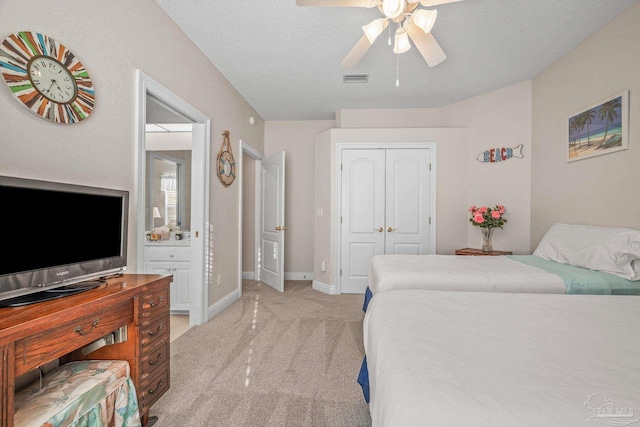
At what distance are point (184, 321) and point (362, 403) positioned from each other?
83.7 inches

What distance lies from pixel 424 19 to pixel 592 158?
2.05 metres

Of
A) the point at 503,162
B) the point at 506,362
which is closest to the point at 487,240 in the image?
the point at 503,162

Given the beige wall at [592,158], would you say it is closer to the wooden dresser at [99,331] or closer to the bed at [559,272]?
the bed at [559,272]

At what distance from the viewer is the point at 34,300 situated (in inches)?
45.8

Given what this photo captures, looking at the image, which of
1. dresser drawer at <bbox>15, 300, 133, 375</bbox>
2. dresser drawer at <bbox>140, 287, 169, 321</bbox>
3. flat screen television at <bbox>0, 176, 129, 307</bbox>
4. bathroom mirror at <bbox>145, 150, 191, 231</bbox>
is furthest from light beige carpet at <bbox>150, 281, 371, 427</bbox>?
bathroom mirror at <bbox>145, 150, 191, 231</bbox>

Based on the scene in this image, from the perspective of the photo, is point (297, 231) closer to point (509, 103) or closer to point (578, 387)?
point (509, 103)

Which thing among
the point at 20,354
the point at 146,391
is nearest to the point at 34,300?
the point at 20,354

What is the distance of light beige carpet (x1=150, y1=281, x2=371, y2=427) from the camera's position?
1.69 m

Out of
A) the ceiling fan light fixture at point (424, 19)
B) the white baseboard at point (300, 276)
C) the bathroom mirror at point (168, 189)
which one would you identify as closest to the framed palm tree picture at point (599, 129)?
the ceiling fan light fixture at point (424, 19)

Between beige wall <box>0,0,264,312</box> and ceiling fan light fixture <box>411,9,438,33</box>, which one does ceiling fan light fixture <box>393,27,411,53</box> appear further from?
beige wall <box>0,0,264,312</box>

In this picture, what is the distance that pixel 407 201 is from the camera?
4238 millimetres

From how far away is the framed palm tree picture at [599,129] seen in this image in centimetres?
232

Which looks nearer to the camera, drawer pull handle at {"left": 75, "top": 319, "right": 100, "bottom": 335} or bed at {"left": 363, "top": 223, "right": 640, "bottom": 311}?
drawer pull handle at {"left": 75, "top": 319, "right": 100, "bottom": 335}

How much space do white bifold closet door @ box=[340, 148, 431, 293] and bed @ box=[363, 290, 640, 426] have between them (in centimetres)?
275
